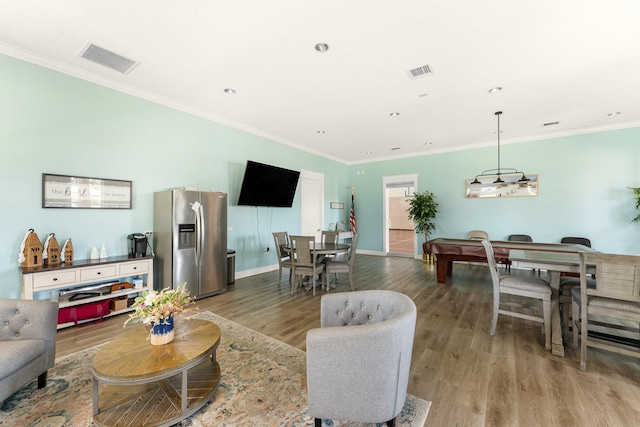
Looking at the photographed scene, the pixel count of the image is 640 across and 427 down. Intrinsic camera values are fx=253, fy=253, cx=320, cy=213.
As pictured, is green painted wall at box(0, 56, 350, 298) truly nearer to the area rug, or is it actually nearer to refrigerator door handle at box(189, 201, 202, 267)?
refrigerator door handle at box(189, 201, 202, 267)

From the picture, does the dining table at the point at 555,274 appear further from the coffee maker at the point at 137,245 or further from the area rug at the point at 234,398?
the coffee maker at the point at 137,245

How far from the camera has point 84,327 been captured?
3.06 m

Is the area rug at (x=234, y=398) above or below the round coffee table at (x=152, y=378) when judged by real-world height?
below

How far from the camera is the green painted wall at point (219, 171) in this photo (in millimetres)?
2988

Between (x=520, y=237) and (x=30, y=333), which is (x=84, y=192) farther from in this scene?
(x=520, y=237)

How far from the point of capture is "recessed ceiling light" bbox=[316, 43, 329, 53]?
9.08ft

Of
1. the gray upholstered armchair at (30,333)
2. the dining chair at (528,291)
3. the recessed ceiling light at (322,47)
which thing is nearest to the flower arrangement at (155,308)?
the gray upholstered armchair at (30,333)

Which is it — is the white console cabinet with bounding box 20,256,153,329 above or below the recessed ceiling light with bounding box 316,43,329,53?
below

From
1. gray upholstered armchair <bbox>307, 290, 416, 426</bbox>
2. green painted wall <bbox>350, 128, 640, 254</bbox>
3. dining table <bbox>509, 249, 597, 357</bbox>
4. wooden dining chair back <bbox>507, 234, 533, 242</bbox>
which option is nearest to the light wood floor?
dining table <bbox>509, 249, 597, 357</bbox>

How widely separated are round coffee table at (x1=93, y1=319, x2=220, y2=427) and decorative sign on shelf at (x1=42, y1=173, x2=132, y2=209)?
2424 millimetres

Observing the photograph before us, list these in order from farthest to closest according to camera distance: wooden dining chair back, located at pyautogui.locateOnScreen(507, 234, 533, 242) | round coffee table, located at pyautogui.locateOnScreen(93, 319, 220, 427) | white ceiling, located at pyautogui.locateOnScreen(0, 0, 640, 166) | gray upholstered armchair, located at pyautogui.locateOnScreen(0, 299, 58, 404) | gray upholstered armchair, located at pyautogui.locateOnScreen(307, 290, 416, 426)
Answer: wooden dining chair back, located at pyautogui.locateOnScreen(507, 234, 533, 242)
white ceiling, located at pyautogui.locateOnScreen(0, 0, 640, 166)
gray upholstered armchair, located at pyautogui.locateOnScreen(0, 299, 58, 404)
round coffee table, located at pyautogui.locateOnScreen(93, 319, 220, 427)
gray upholstered armchair, located at pyautogui.locateOnScreen(307, 290, 416, 426)

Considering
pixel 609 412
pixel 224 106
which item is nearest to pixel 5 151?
pixel 224 106

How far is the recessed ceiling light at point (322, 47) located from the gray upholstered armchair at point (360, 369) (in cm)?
277

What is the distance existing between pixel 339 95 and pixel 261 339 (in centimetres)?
358
